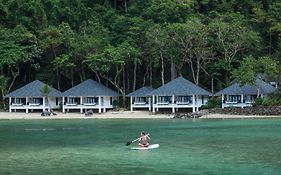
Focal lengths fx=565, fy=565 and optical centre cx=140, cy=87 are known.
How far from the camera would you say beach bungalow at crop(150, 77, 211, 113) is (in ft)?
→ 203

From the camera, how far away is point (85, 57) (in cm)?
6969

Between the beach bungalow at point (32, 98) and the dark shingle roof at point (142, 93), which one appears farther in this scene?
the beach bungalow at point (32, 98)

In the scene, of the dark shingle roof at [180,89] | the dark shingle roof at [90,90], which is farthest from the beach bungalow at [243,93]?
the dark shingle roof at [90,90]

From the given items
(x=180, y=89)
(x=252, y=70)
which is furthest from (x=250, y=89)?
(x=180, y=89)

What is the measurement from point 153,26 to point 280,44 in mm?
15339

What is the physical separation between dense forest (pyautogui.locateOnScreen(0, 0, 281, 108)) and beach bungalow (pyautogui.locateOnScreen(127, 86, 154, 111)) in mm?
3274

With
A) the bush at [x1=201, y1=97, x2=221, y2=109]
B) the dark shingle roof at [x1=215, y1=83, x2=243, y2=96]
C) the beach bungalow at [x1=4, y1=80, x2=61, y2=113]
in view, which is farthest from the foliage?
the beach bungalow at [x1=4, y1=80, x2=61, y2=113]

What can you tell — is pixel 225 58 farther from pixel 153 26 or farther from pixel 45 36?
pixel 45 36

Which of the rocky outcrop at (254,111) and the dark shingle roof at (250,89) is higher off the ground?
the dark shingle roof at (250,89)

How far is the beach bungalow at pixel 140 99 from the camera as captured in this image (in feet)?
213

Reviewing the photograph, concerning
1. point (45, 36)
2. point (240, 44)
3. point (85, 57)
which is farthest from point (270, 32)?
point (45, 36)

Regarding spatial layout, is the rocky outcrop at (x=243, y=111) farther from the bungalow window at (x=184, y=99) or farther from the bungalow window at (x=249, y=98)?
the bungalow window at (x=184, y=99)

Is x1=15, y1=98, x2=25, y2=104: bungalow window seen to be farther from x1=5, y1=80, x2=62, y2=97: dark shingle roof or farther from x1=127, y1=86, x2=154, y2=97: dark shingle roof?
x1=127, y1=86, x2=154, y2=97: dark shingle roof

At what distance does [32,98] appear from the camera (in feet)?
224
